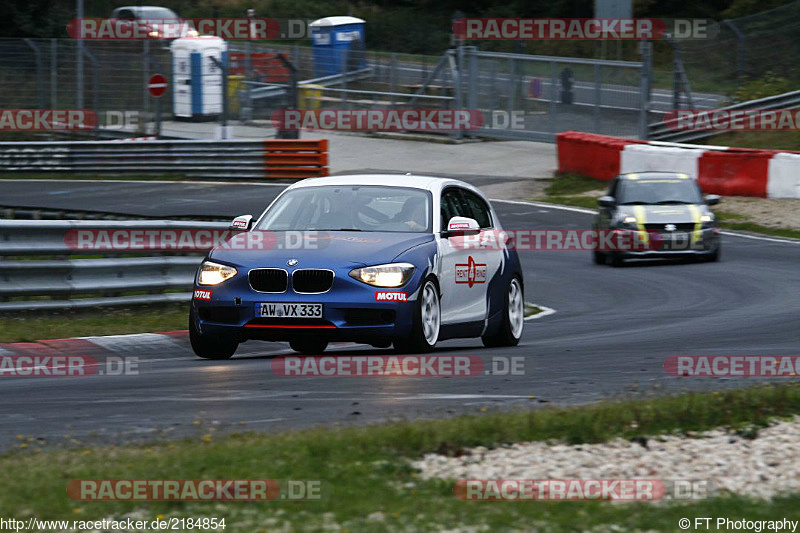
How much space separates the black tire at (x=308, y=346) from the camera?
10438 mm

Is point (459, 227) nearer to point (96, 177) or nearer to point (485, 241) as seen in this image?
point (485, 241)

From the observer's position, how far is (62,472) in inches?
232

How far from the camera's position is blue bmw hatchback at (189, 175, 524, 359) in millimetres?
9875

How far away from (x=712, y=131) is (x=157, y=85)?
14.0 meters

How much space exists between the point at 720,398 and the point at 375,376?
2.44m

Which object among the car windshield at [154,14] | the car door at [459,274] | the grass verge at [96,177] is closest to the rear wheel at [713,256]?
the car door at [459,274]

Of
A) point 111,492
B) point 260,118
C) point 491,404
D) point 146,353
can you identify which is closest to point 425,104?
point 260,118

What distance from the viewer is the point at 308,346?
11.0 meters

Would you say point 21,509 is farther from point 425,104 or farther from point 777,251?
point 425,104

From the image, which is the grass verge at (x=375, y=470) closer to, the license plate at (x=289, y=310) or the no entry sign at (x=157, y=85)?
the license plate at (x=289, y=310)

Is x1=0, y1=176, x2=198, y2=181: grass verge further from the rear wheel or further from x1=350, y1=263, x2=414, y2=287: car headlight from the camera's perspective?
x1=350, y1=263, x2=414, y2=287: car headlight

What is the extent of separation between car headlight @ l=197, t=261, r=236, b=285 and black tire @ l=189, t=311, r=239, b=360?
291 millimetres

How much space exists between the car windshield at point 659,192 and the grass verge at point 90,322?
926cm

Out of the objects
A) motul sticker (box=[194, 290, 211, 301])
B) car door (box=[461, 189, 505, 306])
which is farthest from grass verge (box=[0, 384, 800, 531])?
car door (box=[461, 189, 505, 306])
